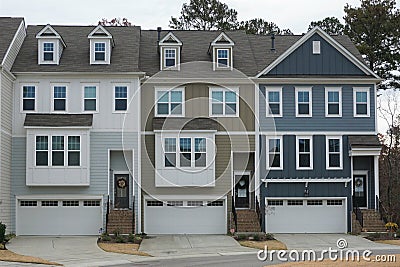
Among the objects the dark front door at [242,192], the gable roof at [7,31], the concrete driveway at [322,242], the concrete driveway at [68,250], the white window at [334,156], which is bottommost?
the concrete driveway at [322,242]

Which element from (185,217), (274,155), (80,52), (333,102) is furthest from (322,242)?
(80,52)

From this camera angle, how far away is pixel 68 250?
108 feet

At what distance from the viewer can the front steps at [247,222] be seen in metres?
39.3

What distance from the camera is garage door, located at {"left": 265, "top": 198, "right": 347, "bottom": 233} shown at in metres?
40.7

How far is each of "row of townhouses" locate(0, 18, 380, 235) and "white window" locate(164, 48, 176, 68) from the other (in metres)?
0.06

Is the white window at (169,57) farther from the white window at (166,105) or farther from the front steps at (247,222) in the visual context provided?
the front steps at (247,222)

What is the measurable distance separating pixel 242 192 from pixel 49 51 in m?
12.3

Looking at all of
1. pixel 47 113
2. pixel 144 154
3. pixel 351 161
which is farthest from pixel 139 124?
pixel 351 161

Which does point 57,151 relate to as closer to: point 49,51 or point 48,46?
point 49,51

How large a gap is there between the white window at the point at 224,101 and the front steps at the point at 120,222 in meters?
7.02

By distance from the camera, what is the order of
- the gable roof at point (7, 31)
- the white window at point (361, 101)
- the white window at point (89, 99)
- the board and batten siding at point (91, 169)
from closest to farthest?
1. the gable roof at point (7, 31)
2. the board and batten siding at point (91, 169)
3. the white window at point (89, 99)
4. the white window at point (361, 101)

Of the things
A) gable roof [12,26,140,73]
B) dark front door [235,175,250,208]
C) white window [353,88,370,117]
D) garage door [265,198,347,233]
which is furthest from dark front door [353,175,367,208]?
gable roof [12,26,140,73]

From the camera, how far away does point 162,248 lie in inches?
1345

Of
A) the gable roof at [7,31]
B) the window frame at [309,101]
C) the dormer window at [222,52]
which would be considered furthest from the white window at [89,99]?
the window frame at [309,101]
